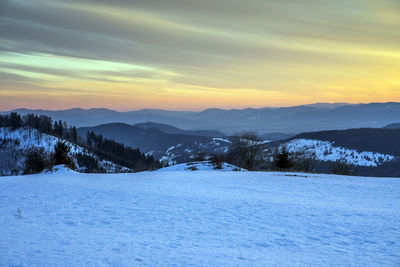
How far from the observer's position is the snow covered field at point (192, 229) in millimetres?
9016

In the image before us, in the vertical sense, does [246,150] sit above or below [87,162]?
above

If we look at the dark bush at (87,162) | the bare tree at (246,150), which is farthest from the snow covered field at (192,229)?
the dark bush at (87,162)

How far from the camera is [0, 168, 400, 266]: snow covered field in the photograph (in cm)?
902

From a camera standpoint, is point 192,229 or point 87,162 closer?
point 192,229

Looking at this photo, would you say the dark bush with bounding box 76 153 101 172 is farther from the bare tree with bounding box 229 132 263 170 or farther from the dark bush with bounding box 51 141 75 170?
the dark bush with bounding box 51 141 75 170

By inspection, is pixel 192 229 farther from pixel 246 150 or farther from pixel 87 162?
pixel 87 162

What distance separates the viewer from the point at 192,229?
12070 mm

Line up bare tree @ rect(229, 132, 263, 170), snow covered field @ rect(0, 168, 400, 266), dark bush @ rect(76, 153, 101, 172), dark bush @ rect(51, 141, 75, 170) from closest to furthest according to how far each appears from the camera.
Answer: snow covered field @ rect(0, 168, 400, 266) → dark bush @ rect(51, 141, 75, 170) → bare tree @ rect(229, 132, 263, 170) → dark bush @ rect(76, 153, 101, 172)

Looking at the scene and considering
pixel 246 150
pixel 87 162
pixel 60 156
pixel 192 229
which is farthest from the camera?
pixel 87 162

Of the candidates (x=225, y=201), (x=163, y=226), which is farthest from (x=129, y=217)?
(x=225, y=201)

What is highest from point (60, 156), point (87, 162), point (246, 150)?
point (246, 150)

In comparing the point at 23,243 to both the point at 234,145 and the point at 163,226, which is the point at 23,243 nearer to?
the point at 163,226

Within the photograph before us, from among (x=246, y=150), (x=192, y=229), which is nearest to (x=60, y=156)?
(x=192, y=229)

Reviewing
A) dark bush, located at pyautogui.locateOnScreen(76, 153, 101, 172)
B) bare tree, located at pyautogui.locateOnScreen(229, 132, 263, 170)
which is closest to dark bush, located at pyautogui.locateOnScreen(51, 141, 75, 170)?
bare tree, located at pyautogui.locateOnScreen(229, 132, 263, 170)
